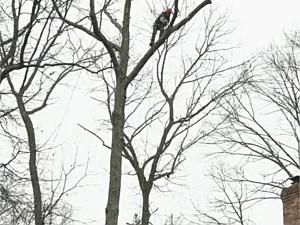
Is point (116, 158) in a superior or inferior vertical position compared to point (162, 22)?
inferior

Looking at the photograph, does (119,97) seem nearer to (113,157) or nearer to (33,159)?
(113,157)

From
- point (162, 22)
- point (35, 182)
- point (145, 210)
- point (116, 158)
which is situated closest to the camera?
point (116, 158)

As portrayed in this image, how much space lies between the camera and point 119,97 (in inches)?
324

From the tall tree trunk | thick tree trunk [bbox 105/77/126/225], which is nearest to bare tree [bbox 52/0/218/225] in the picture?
thick tree trunk [bbox 105/77/126/225]

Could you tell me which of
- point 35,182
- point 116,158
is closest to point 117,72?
point 116,158

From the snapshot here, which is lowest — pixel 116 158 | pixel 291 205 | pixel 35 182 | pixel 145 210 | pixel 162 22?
pixel 116 158

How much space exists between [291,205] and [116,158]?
4460 mm

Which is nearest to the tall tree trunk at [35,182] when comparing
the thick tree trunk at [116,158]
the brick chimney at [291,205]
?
the brick chimney at [291,205]

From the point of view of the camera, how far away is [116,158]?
25.6 feet

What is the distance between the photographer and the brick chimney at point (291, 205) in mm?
10546

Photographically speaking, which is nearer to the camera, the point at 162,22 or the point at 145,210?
the point at 162,22

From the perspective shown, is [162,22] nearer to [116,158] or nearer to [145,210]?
[116,158]

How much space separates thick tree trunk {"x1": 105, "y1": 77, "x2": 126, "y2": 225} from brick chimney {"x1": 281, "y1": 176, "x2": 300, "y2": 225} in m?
4.07

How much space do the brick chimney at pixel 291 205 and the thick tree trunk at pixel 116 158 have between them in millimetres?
4067
